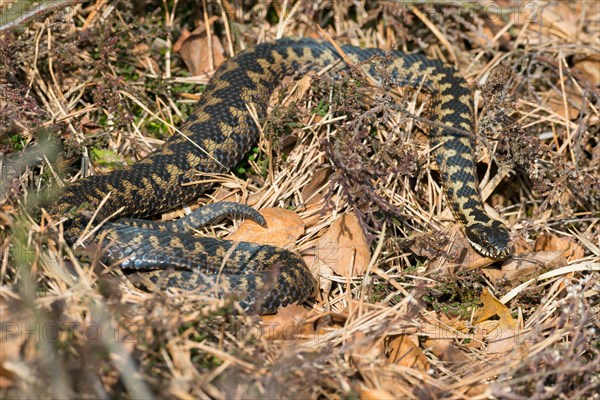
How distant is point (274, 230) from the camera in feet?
19.8

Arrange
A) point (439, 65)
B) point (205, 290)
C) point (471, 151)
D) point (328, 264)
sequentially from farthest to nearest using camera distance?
point (439, 65), point (471, 151), point (328, 264), point (205, 290)

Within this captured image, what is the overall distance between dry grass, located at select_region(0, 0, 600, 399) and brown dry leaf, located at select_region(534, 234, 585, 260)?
0.07ft

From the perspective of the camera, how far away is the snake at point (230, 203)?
5.15 metres

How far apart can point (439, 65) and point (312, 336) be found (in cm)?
442

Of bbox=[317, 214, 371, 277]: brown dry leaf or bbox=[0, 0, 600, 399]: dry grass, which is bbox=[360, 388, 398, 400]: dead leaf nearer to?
bbox=[0, 0, 600, 399]: dry grass

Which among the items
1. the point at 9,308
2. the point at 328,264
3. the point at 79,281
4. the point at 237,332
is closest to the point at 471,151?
the point at 328,264

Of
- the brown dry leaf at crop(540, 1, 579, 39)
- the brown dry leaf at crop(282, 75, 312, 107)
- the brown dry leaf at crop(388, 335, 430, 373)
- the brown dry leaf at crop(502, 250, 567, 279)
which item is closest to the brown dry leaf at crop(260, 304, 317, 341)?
the brown dry leaf at crop(388, 335, 430, 373)

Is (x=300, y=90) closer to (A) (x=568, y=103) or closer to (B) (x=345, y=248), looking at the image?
(B) (x=345, y=248)

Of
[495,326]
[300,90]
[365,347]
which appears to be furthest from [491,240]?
[300,90]

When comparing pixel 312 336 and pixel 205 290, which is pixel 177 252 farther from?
pixel 312 336

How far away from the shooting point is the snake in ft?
16.9

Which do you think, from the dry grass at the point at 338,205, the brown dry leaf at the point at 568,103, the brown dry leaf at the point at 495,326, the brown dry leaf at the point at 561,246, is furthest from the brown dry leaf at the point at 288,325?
the brown dry leaf at the point at 568,103

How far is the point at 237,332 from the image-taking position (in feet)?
15.3

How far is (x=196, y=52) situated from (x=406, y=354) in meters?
4.62
